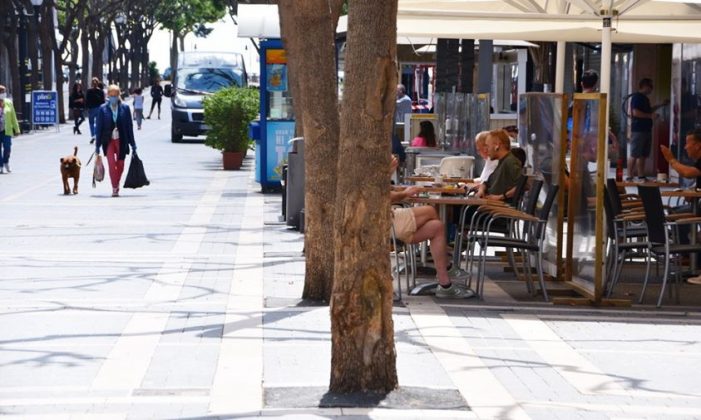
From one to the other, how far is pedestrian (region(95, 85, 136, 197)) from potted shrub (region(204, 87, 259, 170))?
236 inches

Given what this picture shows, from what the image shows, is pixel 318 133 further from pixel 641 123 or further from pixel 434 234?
pixel 641 123

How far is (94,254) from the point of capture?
47.0 feet

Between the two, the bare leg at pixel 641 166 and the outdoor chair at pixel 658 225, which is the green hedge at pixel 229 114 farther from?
the outdoor chair at pixel 658 225

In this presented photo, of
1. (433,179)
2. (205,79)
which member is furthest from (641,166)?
(205,79)

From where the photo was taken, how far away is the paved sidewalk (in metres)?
7.42

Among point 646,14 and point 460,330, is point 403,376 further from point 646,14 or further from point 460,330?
point 646,14

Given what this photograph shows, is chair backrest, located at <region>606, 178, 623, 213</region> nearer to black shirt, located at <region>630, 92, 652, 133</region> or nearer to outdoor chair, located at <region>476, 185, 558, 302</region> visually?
outdoor chair, located at <region>476, 185, 558, 302</region>

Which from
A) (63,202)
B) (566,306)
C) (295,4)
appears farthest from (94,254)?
(63,202)

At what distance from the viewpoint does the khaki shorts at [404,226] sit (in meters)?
11.6

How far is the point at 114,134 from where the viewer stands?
73.8ft

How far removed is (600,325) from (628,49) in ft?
65.8

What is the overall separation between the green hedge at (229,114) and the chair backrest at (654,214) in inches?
702

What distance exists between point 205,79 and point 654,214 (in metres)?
33.1

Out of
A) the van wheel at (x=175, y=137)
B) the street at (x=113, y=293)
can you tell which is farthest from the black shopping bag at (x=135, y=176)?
the van wheel at (x=175, y=137)
